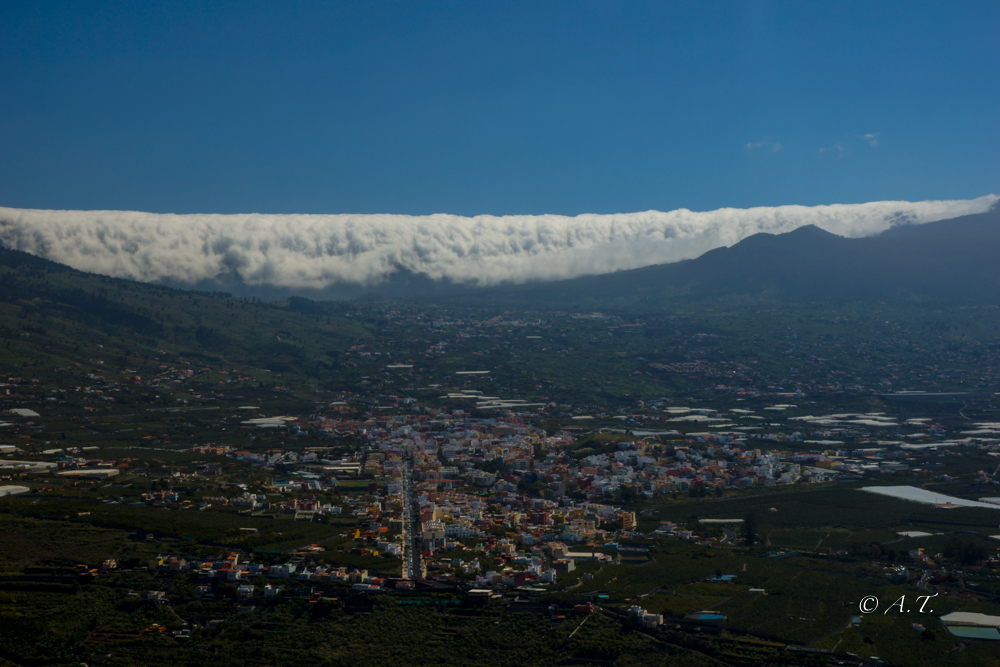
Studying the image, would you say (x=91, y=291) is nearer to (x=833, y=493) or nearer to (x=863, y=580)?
(x=833, y=493)

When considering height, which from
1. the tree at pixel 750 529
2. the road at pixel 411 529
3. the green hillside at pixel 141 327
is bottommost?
the tree at pixel 750 529

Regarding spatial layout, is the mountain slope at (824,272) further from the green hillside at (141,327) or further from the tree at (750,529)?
the tree at (750,529)

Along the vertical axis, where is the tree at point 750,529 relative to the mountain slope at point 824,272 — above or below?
below

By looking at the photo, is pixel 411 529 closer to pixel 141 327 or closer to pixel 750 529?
pixel 750 529

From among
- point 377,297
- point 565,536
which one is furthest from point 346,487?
point 377,297

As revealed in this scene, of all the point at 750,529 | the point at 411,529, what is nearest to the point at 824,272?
the point at 750,529

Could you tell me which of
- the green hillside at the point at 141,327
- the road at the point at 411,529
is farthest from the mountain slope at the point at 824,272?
the road at the point at 411,529

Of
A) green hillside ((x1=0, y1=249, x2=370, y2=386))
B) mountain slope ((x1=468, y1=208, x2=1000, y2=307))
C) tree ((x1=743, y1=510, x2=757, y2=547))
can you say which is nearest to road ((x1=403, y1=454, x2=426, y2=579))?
tree ((x1=743, y1=510, x2=757, y2=547))

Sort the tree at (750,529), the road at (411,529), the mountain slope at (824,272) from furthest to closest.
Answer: the mountain slope at (824,272) < the tree at (750,529) < the road at (411,529)

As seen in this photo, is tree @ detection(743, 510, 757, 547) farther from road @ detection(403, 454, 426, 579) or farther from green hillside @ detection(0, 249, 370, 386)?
green hillside @ detection(0, 249, 370, 386)
